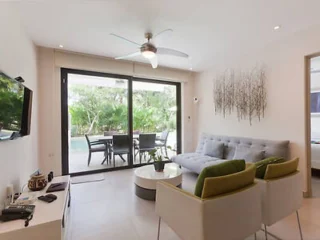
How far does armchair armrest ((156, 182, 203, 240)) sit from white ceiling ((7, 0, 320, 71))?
6.92ft

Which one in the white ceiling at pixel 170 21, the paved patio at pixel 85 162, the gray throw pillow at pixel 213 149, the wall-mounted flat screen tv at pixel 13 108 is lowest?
the paved patio at pixel 85 162

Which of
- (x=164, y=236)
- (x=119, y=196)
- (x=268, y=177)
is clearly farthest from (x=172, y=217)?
(x=119, y=196)

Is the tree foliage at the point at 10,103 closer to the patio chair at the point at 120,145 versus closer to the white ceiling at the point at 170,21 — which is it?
the white ceiling at the point at 170,21

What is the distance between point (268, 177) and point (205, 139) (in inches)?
110

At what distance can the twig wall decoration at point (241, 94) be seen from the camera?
11.6 ft

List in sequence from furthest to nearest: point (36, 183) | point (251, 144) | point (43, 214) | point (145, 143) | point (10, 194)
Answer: point (145, 143) < point (251, 144) < point (36, 183) < point (10, 194) < point (43, 214)

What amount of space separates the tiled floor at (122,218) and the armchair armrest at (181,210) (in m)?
0.51

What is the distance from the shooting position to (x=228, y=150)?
3.91m

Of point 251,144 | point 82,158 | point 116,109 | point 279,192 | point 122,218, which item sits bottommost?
point 122,218

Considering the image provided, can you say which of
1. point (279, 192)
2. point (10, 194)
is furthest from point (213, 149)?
point (10, 194)

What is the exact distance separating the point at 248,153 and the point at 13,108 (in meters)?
3.48

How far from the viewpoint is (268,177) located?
1.77 m

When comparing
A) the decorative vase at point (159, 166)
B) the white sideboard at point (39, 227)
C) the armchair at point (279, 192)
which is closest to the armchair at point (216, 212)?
the armchair at point (279, 192)

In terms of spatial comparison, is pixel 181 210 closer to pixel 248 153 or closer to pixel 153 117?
pixel 248 153
